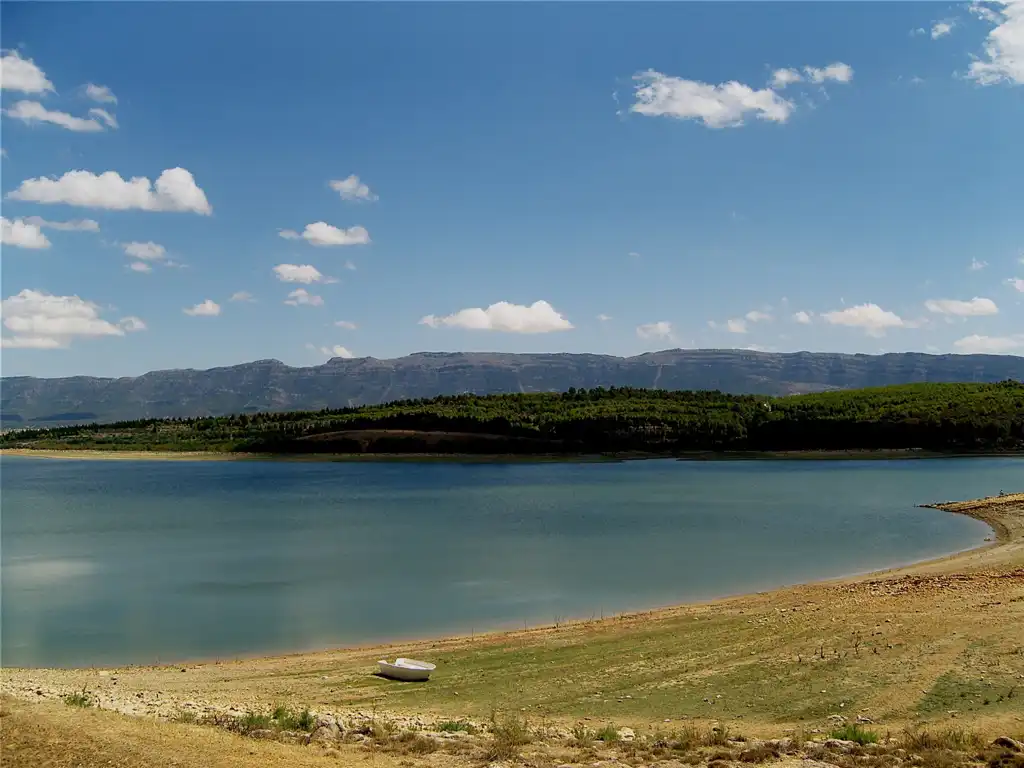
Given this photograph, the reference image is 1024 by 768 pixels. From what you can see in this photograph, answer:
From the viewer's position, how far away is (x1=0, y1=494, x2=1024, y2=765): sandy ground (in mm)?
12438

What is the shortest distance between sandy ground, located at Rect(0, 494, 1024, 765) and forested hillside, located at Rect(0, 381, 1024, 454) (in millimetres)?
79667

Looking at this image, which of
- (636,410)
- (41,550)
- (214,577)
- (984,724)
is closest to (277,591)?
(214,577)

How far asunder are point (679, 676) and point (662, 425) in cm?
9105

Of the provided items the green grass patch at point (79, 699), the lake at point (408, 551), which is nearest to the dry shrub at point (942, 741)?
the green grass patch at point (79, 699)

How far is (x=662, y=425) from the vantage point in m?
105

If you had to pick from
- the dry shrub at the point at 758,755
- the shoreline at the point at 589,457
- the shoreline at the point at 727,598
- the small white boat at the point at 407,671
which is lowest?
the shoreline at the point at 589,457

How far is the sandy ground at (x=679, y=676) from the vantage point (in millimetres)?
12438

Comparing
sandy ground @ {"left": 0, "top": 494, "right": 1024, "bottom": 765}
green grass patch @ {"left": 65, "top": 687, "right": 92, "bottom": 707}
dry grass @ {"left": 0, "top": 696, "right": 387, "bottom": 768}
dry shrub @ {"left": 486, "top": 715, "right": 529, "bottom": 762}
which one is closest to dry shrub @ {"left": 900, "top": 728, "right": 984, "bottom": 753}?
sandy ground @ {"left": 0, "top": 494, "right": 1024, "bottom": 765}

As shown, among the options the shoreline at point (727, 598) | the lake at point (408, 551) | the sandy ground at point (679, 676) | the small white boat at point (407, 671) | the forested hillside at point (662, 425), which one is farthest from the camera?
the forested hillside at point (662, 425)

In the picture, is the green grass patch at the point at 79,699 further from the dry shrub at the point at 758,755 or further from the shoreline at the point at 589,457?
the shoreline at the point at 589,457

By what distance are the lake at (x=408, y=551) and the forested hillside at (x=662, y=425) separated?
2269cm

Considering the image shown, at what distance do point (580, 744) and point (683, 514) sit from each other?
37.3 m

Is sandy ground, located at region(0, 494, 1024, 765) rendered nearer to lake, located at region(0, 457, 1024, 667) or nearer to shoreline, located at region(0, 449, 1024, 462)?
lake, located at region(0, 457, 1024, 667)

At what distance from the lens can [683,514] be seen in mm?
47156
